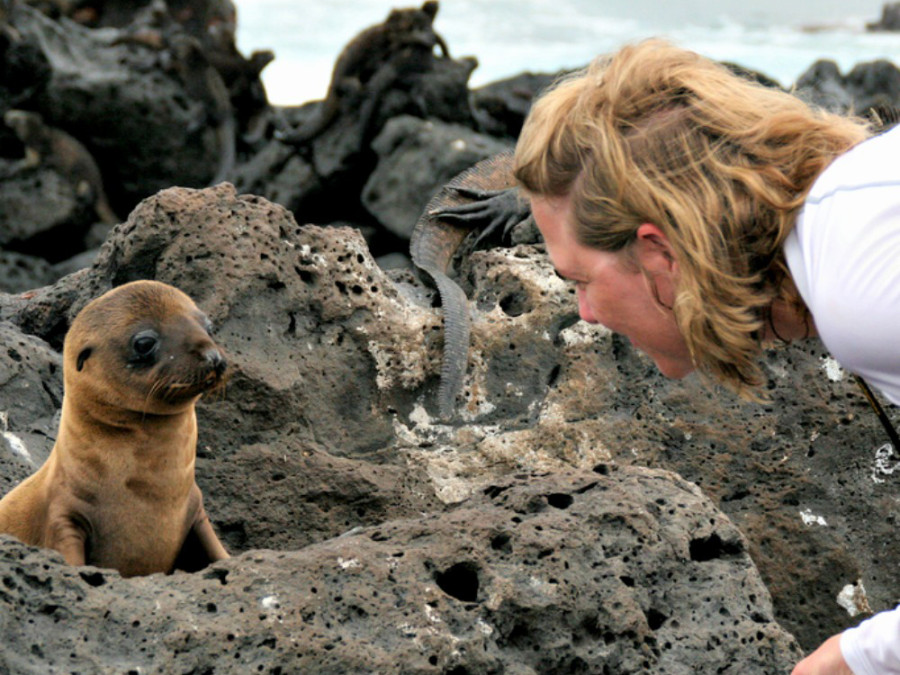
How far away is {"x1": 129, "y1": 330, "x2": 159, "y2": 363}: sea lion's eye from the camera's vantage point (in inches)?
137

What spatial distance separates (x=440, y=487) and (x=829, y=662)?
2.12m

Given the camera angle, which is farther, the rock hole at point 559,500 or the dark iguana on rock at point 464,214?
the dark iguana on rock at point 464,214

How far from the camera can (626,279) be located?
8.09ft

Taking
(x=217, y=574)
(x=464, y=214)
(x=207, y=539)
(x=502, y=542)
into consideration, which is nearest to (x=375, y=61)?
(x=464, y=214)

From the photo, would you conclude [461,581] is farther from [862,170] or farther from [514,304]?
[514,304]

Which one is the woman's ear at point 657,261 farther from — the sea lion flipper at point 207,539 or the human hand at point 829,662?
the sea lion flipper at point 207,539

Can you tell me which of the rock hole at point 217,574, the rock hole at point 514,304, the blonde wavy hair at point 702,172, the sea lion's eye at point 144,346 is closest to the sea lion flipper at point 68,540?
the sea lion's eye at point 144,346

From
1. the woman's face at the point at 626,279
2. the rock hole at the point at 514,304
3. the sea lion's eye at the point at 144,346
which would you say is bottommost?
the rock hole at the point at 514,304

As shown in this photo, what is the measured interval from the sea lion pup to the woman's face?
1279 millimetres

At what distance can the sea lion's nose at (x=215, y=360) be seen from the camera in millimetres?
3434

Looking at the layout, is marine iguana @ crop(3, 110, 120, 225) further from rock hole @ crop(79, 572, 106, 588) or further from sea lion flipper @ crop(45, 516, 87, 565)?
rock hole @ crop(79, 572, 106, 588)

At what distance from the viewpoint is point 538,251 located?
508cm

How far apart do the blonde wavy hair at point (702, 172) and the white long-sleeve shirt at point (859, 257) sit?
0.11 m

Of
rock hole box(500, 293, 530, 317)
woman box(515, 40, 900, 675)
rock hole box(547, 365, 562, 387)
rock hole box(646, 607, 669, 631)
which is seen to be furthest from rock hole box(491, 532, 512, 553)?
rock hole box(500, 293, 530, 317)
